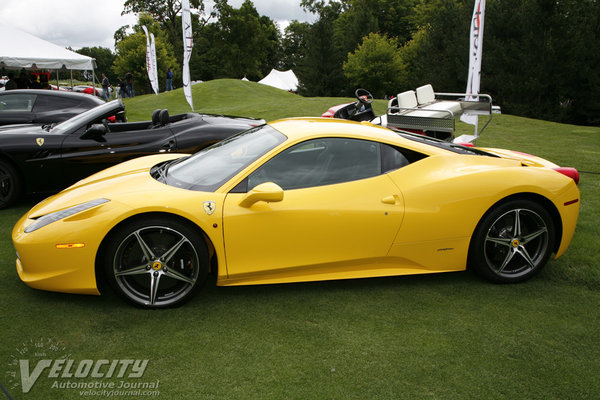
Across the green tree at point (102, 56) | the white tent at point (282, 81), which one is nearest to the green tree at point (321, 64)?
the white tent at point (282, 81)

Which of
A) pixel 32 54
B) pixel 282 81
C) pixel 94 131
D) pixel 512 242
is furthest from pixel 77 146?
pixel 282 81

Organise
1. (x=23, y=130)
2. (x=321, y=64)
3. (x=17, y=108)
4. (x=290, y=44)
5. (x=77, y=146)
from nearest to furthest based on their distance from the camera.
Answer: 1. (x=77, y=146)
2. (x=23, y=130)
3. (x=17, y=108)
4. (x=321, y=64)
5. (x=290, y=44)

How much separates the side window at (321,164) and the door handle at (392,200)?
Result: 211mm

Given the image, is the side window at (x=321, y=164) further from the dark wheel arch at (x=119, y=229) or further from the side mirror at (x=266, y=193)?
the dark wheel arch at (x=119, y=229)

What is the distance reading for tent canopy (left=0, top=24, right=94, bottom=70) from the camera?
16391 millimetres

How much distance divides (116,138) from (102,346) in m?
3.46

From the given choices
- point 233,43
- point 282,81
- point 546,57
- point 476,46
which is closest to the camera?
point 476,46

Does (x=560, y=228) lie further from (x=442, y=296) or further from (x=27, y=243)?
(x=27, y=243)

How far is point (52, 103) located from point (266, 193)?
7810mm

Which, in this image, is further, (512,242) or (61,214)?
(512,242)

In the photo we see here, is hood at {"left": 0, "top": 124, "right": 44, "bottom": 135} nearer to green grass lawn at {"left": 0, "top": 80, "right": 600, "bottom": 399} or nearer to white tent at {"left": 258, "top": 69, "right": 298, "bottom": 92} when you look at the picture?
green grass lawn at {"left": 0, "top": 80, "right": 600, "bottom": 399}

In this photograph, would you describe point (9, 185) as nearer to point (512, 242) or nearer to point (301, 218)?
point (301, 218)

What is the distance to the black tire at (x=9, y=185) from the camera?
5.42m

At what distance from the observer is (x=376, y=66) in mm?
37344
